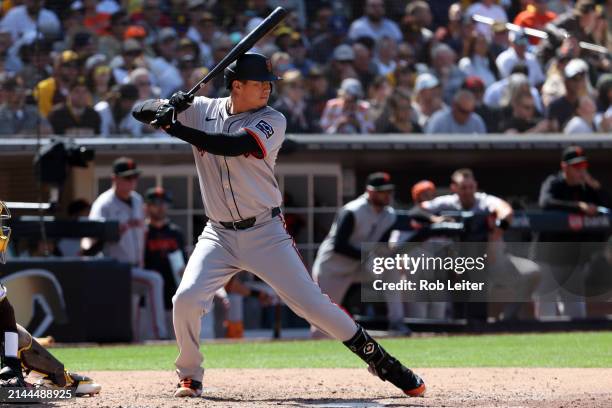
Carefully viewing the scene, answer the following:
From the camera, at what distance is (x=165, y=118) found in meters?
5.69

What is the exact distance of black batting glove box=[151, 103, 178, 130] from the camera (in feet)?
18.7

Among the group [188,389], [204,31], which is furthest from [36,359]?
[204,31]

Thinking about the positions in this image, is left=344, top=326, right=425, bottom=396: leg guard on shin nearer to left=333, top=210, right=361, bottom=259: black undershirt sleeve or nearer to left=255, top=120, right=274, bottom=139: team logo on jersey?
left=255, top=120, right=274, bottom=139: team logo on jersey

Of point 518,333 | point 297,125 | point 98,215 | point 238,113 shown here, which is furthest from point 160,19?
point 238,113

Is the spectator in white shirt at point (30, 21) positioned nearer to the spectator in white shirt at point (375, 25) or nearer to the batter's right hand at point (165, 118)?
the spectator in white shirt at point (375, 25)

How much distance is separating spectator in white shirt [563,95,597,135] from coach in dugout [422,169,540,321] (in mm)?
2161

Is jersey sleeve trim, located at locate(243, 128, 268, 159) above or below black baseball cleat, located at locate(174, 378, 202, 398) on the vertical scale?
above

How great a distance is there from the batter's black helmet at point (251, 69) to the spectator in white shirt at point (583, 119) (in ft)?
24.7

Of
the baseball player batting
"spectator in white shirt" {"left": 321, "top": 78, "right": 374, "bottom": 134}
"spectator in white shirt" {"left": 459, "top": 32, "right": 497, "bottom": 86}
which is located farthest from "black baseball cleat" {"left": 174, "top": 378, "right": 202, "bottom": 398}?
"spectator in white shirt" {"left": 459, "top": 32, "right": 497, "bottom": 86}

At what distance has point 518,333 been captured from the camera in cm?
1112

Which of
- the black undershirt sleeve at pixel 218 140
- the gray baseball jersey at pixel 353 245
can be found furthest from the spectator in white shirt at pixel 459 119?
the black undershirt sleeve at pixel 218 140

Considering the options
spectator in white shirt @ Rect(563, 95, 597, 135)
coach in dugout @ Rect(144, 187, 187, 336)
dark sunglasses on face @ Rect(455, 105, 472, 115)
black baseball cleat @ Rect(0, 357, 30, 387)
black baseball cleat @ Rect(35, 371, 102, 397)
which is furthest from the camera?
spectator in white shirt @ Rect(563, 95, 597, 135)

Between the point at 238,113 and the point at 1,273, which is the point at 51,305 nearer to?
the point at 1,273

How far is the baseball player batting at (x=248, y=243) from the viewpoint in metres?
5.99
